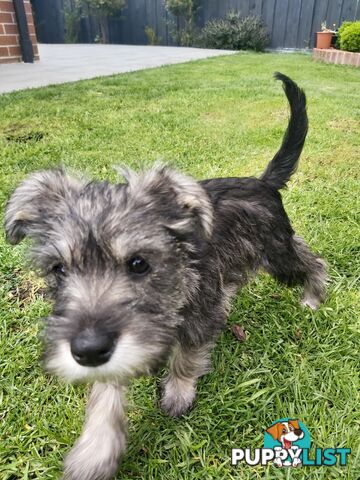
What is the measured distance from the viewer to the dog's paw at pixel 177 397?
203cm

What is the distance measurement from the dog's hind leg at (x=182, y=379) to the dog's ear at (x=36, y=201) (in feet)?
2.66

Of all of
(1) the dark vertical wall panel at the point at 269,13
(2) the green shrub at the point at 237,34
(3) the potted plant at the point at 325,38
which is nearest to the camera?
(3) the potted plant at the point at 325,38

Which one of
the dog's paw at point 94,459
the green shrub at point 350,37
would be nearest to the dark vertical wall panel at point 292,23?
the green shrub at point 350,37

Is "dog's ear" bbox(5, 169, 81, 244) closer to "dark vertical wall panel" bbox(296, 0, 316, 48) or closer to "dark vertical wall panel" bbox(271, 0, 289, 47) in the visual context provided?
"dark vertical wall panel" bbox(296, 0, 316, 48)

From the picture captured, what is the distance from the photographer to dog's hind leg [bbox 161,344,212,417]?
2020mm

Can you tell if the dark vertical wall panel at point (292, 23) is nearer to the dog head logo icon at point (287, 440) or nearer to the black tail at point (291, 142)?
the black tail at point (291, 142)

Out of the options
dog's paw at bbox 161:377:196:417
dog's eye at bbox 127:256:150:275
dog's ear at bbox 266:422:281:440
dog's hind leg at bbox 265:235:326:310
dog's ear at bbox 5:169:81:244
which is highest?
dog's ear at bbox 5:169:81:244

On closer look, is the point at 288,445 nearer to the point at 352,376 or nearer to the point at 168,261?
the point at 352,376

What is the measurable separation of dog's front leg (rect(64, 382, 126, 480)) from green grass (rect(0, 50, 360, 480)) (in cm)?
12

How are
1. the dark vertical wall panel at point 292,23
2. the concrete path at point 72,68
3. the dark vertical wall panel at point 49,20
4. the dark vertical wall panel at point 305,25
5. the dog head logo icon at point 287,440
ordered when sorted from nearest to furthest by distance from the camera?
the dog head logo icon at point 287,440, the concrete path at point 72,68, the dark vertical wall panel at point 305,25, the dark vertical wall panel at point 292,23, the dark vertical wall panel at point 49,20

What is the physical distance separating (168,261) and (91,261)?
291 mm

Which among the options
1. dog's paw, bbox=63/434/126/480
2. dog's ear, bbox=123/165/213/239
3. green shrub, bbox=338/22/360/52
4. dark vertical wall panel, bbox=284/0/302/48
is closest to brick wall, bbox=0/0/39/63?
green shrub, bbox=338/22/360/52

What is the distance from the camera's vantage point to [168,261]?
5.61ft

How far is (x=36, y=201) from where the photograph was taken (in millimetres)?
1924
